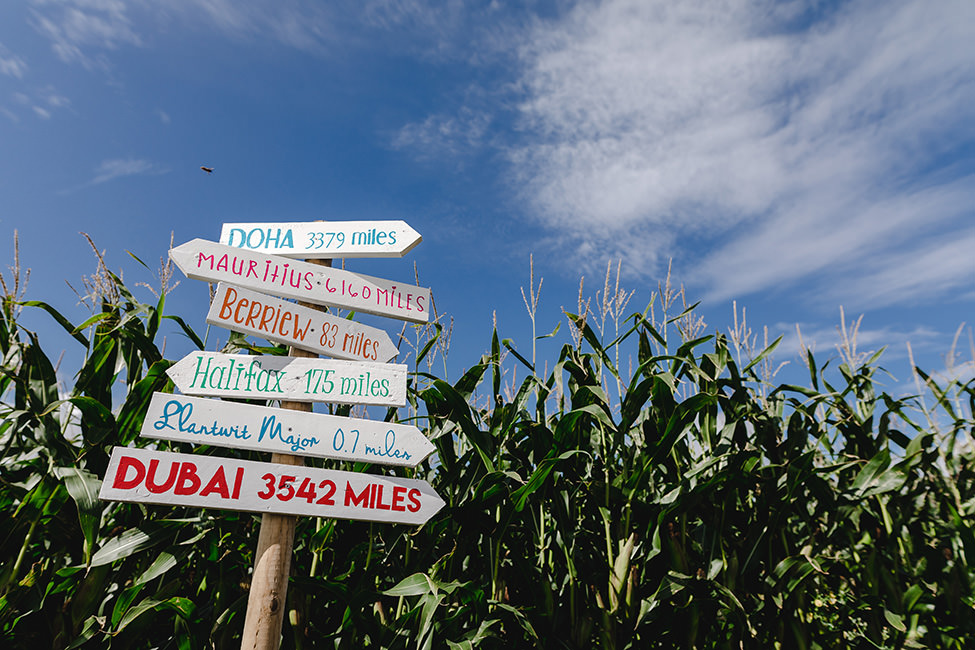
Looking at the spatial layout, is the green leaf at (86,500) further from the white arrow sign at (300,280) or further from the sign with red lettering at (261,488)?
the white arrow sign at (300,280)

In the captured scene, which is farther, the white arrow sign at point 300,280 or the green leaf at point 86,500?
the white arrow sign at point 300,280

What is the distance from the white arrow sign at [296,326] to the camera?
1.57m

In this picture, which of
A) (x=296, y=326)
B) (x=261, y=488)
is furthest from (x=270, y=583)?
(x=296, y=326)

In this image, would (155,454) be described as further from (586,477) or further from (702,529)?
(702,529)

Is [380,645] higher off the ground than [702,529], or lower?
lower

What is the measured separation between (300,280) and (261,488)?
0.69 metres

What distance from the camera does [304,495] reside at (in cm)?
146

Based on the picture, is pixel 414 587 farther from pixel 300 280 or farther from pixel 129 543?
pixel 300 280

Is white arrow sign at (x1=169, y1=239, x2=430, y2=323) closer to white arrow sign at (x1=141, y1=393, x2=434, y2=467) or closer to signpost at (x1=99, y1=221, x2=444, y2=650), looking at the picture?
signpost at (x1=99, y1=221, x2=444, y2=650)

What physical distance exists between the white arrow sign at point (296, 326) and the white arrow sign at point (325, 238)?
259 mm

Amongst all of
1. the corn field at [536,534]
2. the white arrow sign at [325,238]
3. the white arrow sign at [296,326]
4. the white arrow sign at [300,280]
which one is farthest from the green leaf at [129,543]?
the white arrow sign at [325,238]

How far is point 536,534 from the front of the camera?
1.60m

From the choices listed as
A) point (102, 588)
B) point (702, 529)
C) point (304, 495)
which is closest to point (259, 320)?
point (304, 495)

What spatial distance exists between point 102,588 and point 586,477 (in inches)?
56.6
